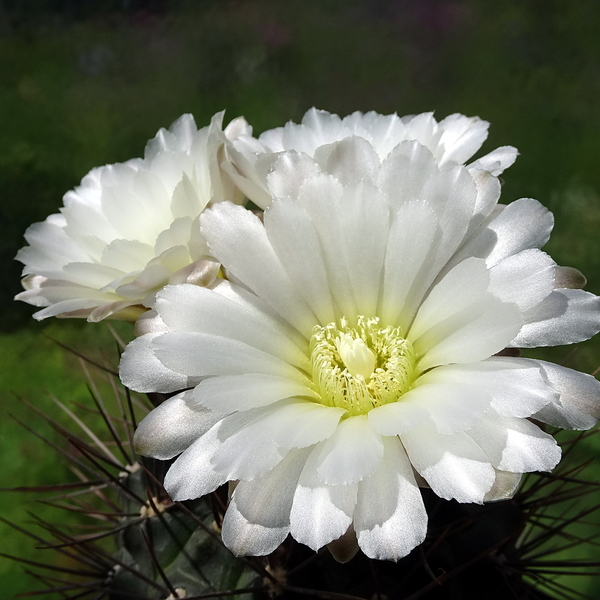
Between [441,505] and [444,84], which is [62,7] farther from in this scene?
[441,505]

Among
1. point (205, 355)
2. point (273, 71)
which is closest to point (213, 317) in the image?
point (205, 355)

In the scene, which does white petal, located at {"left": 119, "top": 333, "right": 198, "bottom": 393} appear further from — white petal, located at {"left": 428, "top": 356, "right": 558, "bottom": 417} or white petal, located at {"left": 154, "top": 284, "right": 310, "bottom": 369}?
white petal, located at {"left": 428, "top": 356, "right": 558, "bottom": 417}

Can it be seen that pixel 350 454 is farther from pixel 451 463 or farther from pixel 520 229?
pixel 520 229

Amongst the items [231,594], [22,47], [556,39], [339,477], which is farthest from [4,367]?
[556,39]

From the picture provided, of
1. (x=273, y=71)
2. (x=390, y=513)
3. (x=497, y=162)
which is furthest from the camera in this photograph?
(x=273, y=71)

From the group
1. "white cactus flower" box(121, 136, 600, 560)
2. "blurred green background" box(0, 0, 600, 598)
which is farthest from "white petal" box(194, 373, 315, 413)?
"blurred green background" box(0, 0, 600, 598)
